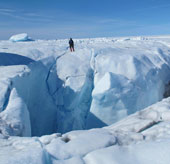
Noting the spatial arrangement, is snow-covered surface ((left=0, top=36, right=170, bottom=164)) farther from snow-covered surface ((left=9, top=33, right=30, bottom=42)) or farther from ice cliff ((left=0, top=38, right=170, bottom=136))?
snow-covered surface ((left=9, top=33, right=30, bottom=42))

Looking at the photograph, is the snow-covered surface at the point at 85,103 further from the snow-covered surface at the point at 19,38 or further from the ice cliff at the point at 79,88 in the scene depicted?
the snow-covered surface at the point at 19,38

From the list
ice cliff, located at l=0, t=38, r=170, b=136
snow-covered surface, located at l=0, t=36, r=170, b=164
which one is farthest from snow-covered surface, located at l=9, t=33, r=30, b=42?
ice cliff, located at l=0, t=38, r=170, b=136

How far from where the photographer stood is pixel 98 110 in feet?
20.0

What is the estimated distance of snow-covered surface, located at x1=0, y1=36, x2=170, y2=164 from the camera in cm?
197

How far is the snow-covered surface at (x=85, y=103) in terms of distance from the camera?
1.97 metres

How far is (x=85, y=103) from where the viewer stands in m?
6.54

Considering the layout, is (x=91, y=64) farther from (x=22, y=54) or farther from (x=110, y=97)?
(x=22, y=54)

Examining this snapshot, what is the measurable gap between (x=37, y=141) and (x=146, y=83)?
536 cm

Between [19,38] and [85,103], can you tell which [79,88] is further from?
[19,38]

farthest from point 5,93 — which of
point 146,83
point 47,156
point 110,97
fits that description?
point 146,83

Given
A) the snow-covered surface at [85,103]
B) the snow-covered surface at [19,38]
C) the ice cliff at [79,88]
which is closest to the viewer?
the snow-covered surface at [85,103]

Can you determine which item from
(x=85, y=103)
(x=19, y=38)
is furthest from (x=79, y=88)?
(x=19, y=38)

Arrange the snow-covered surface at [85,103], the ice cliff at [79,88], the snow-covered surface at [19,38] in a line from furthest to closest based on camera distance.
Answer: the snow-covered surface at [19,38] < the ice cliff at [79,88] < the snow-covered surface at [85,103]

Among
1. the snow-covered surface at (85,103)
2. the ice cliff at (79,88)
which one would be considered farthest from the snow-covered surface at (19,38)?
the ice cliff at (79,88)
